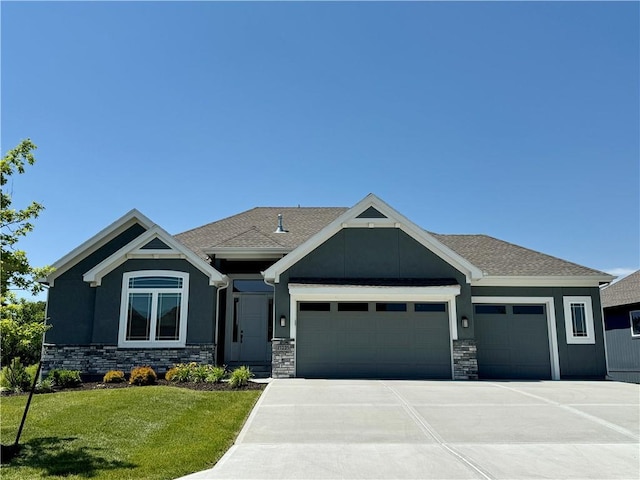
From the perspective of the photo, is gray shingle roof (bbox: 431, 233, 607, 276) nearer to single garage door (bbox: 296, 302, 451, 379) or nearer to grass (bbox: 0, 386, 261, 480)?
single garage door (bbox: 296, 302, 451, 379)

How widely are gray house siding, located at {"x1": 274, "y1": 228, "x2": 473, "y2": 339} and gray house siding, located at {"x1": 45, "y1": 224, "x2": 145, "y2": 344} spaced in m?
6.56

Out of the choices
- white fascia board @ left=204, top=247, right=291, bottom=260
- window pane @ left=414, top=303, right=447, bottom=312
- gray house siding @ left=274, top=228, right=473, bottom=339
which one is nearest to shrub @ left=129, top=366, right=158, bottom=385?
white fascia board @ left=204, top=247, right=291, bottom=260

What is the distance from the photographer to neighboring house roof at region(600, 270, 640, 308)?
21.8 m

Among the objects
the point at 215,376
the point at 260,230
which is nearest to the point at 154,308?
the point at 215,376

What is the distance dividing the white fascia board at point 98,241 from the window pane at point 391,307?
26.6 ft

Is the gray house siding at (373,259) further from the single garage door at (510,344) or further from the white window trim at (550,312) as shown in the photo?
the single garage door at (510,344)

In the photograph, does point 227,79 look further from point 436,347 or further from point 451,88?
point 436,347

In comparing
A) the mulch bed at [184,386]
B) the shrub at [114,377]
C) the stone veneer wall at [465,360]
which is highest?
the stone veneer wall at [465,360]

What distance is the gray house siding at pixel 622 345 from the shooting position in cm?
2109

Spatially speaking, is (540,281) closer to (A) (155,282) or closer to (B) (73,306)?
(A) (155,282)

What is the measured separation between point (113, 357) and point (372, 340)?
805 centimetres

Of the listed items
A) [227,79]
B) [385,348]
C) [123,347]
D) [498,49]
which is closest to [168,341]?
[123,347]

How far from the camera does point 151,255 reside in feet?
52.3

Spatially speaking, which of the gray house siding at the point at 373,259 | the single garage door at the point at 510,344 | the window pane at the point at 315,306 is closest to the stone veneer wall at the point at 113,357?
the window pane at the point at 315,306
